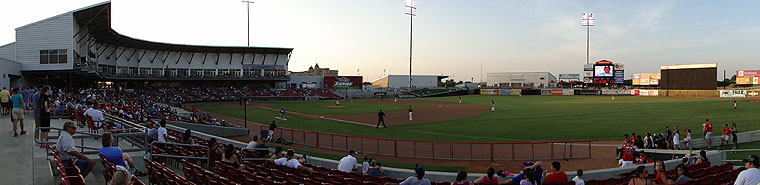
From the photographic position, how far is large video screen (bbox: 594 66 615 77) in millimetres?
72375

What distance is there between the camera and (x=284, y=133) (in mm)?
22578

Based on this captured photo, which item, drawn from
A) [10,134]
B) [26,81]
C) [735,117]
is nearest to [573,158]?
[10,134]

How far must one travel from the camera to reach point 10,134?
483 inches

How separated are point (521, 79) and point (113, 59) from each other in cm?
10104

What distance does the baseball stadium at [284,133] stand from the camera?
28.4 ft

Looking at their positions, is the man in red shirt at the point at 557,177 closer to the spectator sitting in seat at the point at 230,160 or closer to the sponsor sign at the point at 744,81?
the spectator sitting in seat at the point at 230,160

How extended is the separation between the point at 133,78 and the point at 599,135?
6972 centimetres

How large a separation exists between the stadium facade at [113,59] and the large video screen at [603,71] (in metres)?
58.5

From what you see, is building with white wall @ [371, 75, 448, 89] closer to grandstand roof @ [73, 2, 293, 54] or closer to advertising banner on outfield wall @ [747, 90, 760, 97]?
grandstand roof @ [73, 2, 293, 54]

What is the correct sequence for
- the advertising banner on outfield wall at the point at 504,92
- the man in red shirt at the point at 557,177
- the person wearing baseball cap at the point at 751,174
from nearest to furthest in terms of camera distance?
the person wearing baseball cap at the point at 751,174, the man in red shirt at the point at 557,177, the advertising banner on outfield wall at the point at 504,92

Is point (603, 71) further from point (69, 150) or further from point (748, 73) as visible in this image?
point (69, 150)

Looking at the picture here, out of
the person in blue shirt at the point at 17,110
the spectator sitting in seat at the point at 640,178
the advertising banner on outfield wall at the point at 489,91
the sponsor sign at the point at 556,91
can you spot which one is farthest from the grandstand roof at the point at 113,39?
the sponsor sign at the point at 556,91

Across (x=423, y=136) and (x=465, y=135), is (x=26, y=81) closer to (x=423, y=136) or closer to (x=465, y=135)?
(x=423, y=136)

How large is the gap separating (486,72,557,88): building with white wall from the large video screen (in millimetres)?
45584
